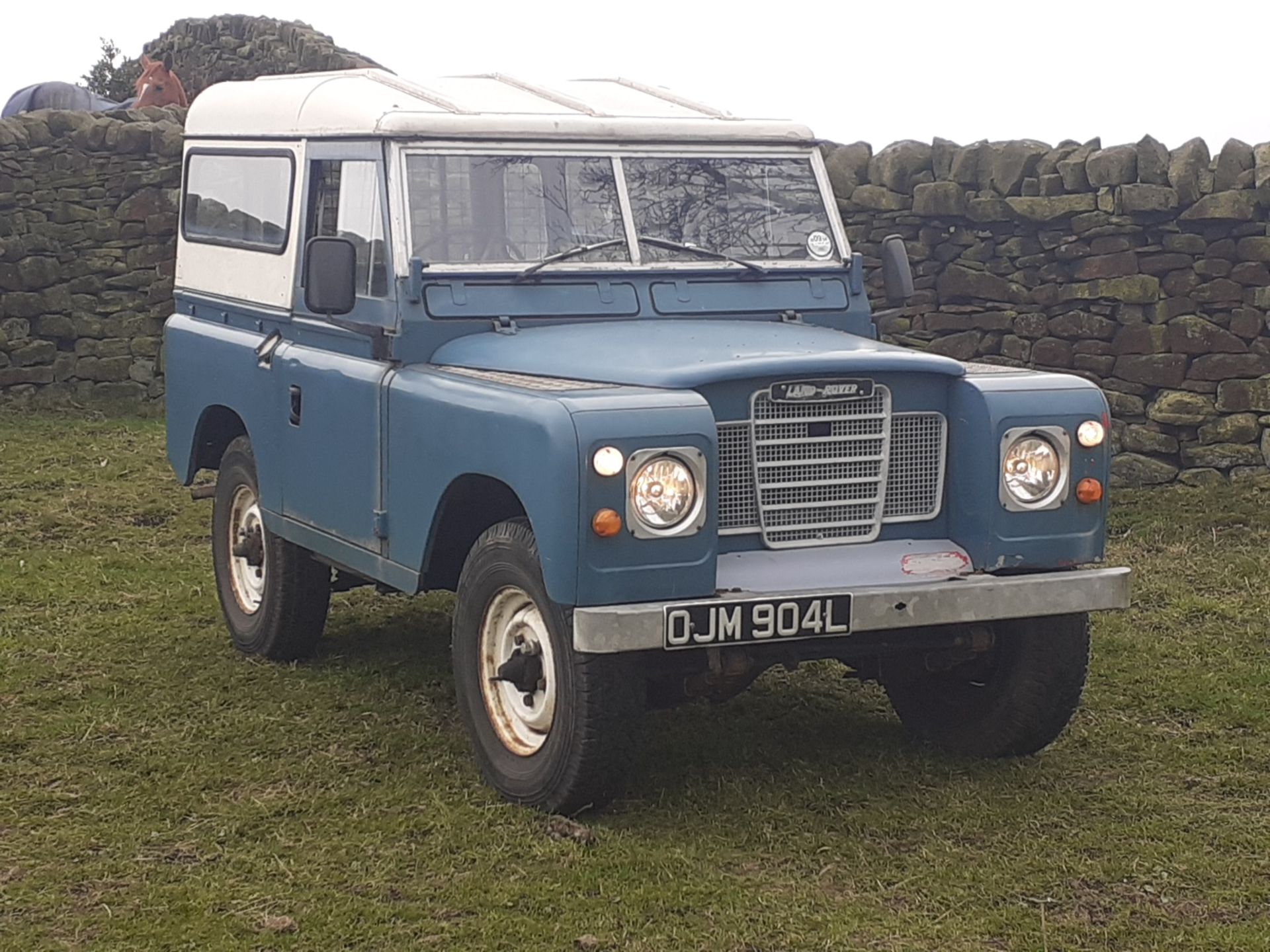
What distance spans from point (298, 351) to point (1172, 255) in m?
6.03

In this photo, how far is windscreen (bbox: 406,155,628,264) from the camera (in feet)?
20.2

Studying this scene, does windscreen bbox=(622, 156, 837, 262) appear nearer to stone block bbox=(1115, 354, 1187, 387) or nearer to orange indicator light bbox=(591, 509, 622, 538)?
orange indicator light bbox=(591, 509, 622, 538)

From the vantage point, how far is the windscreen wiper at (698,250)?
20.9 ft

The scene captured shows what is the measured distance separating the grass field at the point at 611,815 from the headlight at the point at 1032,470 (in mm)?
892

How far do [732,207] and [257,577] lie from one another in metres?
2.47

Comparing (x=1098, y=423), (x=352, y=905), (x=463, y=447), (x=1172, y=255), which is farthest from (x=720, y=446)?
(x=1172, y=255)

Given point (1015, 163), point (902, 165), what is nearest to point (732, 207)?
point (1015, 163)

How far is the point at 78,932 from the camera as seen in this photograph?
4.48 meters

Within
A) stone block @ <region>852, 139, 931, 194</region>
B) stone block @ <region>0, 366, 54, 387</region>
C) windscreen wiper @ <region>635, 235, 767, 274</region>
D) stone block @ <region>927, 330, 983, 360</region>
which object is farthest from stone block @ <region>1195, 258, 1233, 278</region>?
stone block @ <region>0, 366, 54, 387</region>

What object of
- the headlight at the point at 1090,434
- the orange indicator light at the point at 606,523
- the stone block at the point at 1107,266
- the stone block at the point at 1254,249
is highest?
the stone block at the point at 1254,249

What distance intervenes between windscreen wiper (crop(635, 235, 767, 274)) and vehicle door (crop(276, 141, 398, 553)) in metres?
0.88

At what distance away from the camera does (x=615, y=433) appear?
4.88m

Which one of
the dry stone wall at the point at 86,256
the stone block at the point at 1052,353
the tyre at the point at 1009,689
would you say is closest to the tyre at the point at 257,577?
the tyre at the point at 1009,689

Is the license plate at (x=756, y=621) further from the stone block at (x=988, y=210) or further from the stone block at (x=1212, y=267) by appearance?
the stone block at (x=988, y=210)
